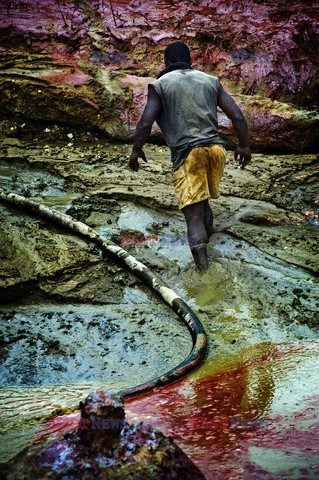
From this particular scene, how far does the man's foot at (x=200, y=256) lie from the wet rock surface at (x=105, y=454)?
8.58 ft

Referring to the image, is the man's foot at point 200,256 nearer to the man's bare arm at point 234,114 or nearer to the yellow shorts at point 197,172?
the yellow shorts at point 197,172

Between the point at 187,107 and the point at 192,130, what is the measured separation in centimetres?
21

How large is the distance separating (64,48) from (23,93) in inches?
45.9

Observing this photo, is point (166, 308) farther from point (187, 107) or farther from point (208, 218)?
point (187, 107)

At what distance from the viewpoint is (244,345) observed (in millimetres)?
3234

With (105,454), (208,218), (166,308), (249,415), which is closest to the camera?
(105,454)

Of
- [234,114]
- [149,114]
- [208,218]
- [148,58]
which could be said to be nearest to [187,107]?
[149,114]

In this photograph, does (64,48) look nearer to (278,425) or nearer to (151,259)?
(151,259)

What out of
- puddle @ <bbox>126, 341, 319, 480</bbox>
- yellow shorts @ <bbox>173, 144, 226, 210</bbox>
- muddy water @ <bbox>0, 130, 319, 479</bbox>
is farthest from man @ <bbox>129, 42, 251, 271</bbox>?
puddle @ <bbox>126, 341, 319, 480</bbox>

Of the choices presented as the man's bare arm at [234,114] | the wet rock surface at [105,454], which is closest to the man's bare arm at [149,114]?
the man's bare arm at [234,114]

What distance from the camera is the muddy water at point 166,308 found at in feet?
6.49

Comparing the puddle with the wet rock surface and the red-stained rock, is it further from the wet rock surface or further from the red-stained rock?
the red-stained rock

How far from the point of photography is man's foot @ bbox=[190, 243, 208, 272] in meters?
4.10

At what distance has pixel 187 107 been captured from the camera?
4117 mm
